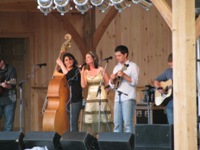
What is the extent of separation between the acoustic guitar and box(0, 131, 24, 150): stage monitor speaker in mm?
1959

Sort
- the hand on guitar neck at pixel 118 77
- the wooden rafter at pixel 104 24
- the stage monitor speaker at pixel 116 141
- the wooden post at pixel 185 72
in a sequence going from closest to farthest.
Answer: the wooden post at pixel 185 72
the stage monitor speaker at pixel 116 141
the hand on guitar neck at pixel 118 77
the wooden rafter at pixel 104 24

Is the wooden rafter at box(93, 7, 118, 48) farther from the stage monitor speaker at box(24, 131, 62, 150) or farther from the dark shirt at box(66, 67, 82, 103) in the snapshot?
the stage monitor speaker at box(24, 131, 62, 150)

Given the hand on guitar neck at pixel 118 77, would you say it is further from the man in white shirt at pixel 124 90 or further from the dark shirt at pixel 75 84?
the dark shirt at pixel 75 84

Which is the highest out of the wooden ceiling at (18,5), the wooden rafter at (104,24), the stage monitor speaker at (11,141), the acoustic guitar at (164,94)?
the wooden ceiling at (18,5)

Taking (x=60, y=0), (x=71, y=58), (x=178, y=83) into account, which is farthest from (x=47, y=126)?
(x=178, y=83)

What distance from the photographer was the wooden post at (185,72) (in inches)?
246

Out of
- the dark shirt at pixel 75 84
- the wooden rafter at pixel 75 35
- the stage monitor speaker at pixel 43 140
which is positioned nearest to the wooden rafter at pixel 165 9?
the stage monitor speaker at pixel 43 140

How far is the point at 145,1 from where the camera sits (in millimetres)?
7629

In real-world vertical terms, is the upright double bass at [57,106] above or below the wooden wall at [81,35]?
below

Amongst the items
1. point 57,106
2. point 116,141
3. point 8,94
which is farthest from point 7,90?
point 116,141

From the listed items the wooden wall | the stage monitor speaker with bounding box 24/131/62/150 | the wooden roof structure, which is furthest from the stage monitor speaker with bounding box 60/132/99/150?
the wooden wall

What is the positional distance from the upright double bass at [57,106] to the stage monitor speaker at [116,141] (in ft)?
4.70

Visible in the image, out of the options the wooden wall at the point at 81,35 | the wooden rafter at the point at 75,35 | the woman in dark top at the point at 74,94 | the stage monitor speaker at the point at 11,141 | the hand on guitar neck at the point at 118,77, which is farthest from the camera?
the wooden wall at the point at 81,35

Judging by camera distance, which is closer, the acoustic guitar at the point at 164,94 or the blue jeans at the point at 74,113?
the acoustic guitar at the point at 164,94
